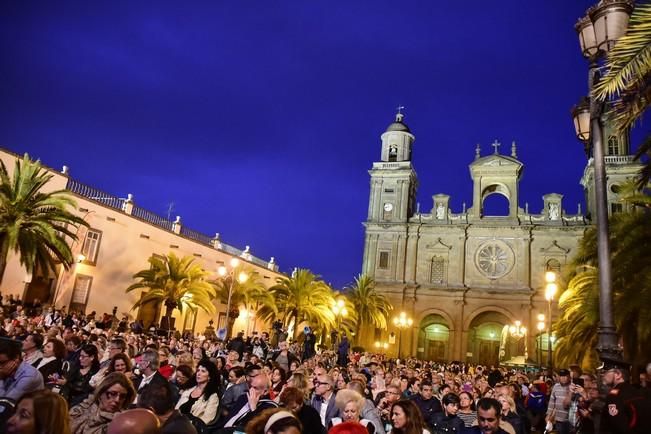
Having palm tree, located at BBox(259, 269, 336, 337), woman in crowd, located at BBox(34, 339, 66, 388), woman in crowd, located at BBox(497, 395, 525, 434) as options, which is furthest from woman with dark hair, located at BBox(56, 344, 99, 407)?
palm tree, located at BBox(259, 269, 336, 337)

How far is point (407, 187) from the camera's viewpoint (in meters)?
50.8

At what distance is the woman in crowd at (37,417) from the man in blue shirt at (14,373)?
2044 mm

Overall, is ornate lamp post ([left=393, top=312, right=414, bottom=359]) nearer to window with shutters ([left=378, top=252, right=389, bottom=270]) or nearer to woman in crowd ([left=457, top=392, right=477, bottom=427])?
window with shutters ([left=378, top=252, right=389, bottom=270])

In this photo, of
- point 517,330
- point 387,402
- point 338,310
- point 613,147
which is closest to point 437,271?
point 517,330

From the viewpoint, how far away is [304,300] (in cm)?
3706

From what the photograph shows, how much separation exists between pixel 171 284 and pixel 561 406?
79.7ft

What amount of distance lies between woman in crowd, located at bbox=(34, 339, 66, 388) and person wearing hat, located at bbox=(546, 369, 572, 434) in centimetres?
904

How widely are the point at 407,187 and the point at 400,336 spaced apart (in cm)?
1445

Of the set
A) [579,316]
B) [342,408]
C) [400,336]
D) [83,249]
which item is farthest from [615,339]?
[400,336]

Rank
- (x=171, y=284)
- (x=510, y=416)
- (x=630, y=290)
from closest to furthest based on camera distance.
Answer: (x=510, y=416) → (x=630, y=290) → (x=171, y=284)

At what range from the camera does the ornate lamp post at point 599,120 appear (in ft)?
23.4

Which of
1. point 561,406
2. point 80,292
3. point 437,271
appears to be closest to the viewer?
point 561,406

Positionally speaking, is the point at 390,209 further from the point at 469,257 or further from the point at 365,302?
the point at 365,302

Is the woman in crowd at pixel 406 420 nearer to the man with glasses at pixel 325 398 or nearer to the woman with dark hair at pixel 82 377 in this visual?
the man with glasses at pixel 325 398
